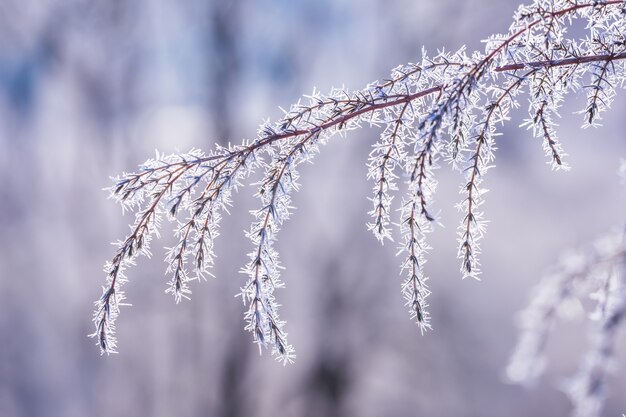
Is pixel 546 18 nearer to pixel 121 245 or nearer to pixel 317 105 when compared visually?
pixel 317 105

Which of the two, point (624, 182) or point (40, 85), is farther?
point (40, 85)

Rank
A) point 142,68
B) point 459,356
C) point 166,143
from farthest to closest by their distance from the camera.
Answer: point 459,356 → point 142,68 → point 166,143

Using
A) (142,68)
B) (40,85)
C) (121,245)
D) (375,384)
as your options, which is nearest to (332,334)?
(375,384)

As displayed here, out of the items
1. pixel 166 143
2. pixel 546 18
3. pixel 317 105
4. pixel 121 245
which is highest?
pixel 166 143

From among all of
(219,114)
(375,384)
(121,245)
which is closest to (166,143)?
(219,114)

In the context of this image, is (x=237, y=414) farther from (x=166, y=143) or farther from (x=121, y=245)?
(x=121, y=245)

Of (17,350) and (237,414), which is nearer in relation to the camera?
(237,414)

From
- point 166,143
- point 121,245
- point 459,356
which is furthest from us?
point 459,356

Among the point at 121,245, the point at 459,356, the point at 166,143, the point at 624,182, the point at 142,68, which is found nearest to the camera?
the point at 624,182

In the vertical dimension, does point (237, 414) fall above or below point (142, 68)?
below
